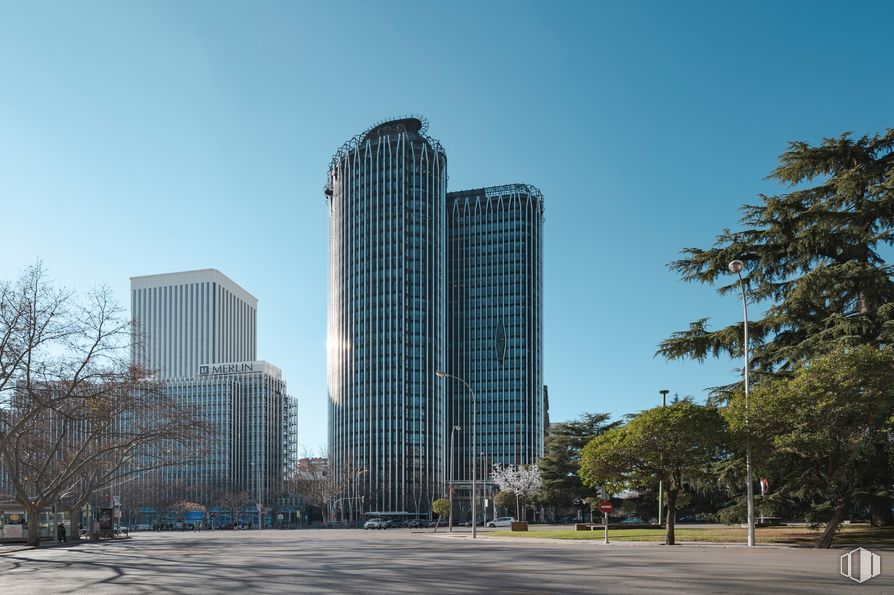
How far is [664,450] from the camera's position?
39.5m

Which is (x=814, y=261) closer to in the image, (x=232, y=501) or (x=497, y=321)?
(x=232, y=501)

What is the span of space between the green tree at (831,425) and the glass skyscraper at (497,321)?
143125 mm

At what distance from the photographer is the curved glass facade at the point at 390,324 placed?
16888cm

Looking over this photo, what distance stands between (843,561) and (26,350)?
39.5 m

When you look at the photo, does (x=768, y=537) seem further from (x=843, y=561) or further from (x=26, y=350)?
(x=26, y=350)

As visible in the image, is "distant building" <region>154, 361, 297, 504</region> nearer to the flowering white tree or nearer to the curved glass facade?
the curved glass facade

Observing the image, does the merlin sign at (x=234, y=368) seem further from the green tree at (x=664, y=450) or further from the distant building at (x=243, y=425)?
the green tree at (x=664, y=450)

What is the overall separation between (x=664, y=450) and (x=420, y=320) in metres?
134

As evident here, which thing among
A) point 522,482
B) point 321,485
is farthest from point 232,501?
point 522,482

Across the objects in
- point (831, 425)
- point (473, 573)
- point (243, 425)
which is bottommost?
point (243, 425)

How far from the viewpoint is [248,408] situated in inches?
7392

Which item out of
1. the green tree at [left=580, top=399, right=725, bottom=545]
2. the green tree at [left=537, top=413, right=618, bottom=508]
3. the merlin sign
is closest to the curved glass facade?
the merlin sign

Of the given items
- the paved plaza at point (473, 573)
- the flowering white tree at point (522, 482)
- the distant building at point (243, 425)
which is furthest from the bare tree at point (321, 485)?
the paved plaza at point (473, 573)

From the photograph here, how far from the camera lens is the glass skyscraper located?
7096 inches
